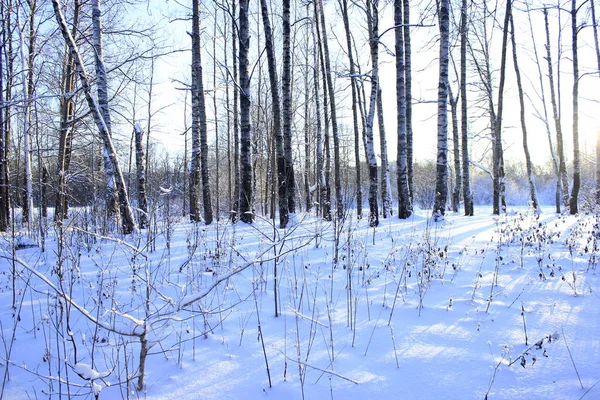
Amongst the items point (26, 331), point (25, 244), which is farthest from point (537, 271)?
point (25, 244)

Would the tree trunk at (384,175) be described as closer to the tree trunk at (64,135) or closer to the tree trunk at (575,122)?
the tree trunk at (575,122)

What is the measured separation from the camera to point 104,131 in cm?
687

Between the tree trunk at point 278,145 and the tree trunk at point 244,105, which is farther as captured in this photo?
the tree trunk at point 244,105

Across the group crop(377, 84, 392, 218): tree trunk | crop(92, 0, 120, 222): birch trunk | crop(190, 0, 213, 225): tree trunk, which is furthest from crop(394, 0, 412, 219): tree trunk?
crop(92, 0, 120, 222): birch trunk

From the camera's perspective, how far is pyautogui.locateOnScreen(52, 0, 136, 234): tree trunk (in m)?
6.46

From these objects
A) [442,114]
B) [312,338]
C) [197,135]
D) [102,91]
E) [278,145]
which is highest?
[102,91]

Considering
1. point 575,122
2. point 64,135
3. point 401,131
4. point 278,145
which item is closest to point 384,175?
point 401,131

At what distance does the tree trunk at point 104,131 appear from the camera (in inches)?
254

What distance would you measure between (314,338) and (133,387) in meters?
1.32

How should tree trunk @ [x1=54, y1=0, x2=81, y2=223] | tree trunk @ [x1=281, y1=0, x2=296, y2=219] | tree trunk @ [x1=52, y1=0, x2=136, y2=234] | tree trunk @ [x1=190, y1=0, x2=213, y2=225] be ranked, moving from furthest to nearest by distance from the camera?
tree trunk @ [x1=190, y1=0, x2=213, y2=225] < tree trunk @ [x1=281, y1=0, x2=296, y2=219] < tree trunk @ [x1=52, y1=0, x2=136, y2=234] < tree trunk @ [x1=54, y1=0, x2=81, y2=223]

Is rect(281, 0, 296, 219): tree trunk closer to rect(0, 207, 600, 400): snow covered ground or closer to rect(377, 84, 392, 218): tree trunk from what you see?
rect(0, 207, 600, 400): snow covered ground

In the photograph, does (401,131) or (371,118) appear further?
(401,131)

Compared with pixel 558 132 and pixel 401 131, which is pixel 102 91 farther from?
pixel 558 132

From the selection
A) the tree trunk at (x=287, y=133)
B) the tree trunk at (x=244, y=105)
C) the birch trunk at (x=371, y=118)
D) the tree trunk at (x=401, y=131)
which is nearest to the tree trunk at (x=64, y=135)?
the tree trunk at (x=244, y=105)
